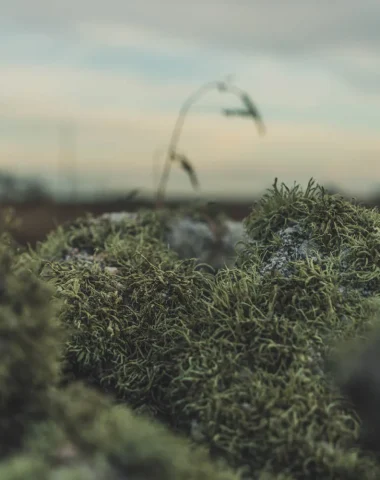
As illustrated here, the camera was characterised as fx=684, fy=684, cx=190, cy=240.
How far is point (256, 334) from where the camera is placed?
7.95 ft

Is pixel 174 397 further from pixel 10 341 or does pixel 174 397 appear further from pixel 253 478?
pixel 10 341

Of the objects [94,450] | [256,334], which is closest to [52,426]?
[94,450]

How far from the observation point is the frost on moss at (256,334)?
85.1 inches

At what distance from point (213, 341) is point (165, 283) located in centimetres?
44

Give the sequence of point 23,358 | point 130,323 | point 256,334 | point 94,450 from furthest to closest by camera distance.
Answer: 1. point 130,323
2. point 256,334
3. point 23,358
4. point 94,450

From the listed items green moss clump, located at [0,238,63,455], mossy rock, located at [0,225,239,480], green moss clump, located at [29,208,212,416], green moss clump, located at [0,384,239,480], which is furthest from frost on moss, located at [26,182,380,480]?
green moss clump, located at [0,238,63,455]

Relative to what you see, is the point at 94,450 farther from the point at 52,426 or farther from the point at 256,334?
the point at 256,334

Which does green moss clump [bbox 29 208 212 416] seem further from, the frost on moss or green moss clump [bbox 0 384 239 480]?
green moss clump [bbox 0 384 239 480]

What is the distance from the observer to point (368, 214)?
10.2 feet

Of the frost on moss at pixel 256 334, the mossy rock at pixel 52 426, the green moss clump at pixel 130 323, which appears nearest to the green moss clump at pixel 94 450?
the mossy rock at pixel 52 426

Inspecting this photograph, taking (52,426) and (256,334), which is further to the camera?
(256,334)

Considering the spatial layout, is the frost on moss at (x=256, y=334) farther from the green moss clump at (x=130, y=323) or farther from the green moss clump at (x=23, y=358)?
the green moss clump at (x=23, y=358)

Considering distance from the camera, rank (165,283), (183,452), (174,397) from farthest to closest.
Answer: (165,283), (174,397), (183,452)

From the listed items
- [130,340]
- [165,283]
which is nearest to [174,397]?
[130,340]
